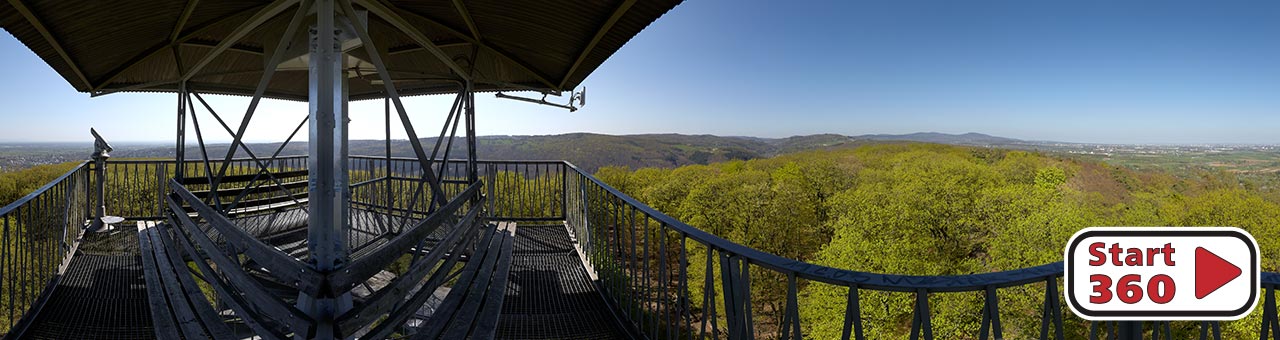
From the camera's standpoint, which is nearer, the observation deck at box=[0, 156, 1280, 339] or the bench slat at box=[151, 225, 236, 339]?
the observation deck at box=[0, 156, 1280, 339]

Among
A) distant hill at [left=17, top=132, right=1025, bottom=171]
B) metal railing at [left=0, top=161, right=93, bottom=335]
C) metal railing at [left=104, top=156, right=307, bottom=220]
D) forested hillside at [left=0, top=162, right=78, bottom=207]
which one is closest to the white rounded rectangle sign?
metal railing at [left=0, top=161, right=93, bottom=335]

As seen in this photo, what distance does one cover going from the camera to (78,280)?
366 cm

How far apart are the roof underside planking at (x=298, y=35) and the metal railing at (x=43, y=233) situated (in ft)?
3.52

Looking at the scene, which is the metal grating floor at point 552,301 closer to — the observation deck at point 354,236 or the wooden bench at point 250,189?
the observation deck at point 354,236

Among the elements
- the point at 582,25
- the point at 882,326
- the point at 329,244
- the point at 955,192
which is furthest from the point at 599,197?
the point at 955,192

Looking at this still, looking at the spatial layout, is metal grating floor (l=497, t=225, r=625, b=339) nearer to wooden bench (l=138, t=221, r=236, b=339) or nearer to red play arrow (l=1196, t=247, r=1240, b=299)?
wooden bench (l=138, t=221, r=236, b=339)

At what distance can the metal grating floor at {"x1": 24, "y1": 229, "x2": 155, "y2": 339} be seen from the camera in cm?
281

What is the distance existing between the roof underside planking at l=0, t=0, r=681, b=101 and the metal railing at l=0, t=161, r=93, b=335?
1072 mm

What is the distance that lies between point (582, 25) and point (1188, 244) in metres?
3.16

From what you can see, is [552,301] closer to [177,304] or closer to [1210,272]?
[177,304]

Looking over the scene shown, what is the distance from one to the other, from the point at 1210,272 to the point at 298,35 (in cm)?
440

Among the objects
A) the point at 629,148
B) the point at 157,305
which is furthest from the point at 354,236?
the point at 629,148

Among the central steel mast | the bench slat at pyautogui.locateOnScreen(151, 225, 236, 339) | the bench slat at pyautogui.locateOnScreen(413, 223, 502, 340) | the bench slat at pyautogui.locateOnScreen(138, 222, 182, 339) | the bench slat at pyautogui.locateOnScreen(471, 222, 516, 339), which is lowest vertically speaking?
the bench slat at pyautogui.locateOnScreen(471, 222, 516, 339)

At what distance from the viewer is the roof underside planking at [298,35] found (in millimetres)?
2814
